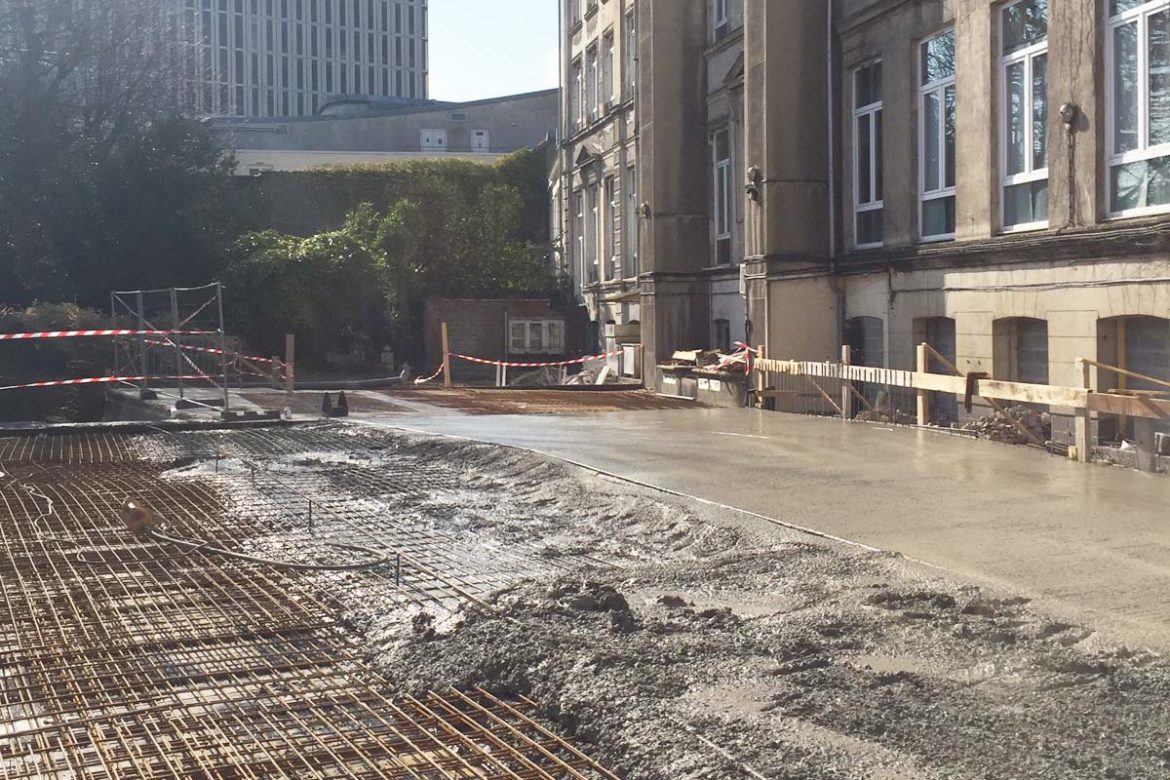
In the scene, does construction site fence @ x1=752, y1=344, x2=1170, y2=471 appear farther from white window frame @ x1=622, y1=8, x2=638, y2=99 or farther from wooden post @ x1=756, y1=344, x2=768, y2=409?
white window frame @ x1=622, y1=8, x2=638, y2=99

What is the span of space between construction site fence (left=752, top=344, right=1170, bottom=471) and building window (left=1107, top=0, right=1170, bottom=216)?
1902 millimetres

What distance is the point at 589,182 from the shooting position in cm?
3700

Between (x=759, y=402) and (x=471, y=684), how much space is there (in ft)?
46.9

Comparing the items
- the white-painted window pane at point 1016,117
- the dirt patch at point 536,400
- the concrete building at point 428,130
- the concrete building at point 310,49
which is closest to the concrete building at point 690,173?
the dirt patch at point 536,400

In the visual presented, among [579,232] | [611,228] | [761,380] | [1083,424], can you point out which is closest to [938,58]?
[761,380]

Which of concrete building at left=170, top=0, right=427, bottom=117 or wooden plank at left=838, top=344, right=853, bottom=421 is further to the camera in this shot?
concrete building at left=170, top=0, right=427, bottom=117

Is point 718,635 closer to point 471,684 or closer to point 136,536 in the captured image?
point 471,684

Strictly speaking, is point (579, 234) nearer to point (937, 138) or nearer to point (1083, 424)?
point (937, 138)

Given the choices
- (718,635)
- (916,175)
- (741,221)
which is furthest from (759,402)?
(718,635)

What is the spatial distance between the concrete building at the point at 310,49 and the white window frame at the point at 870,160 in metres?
84.8

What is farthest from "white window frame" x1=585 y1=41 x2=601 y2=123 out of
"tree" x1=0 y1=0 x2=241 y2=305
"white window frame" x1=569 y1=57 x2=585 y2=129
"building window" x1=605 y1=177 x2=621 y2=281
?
"tree" x1=0 y1=0 x2=241 y2=305

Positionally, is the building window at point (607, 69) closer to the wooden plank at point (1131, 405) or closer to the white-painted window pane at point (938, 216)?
→ the white-painted window pane at point (938, 216)

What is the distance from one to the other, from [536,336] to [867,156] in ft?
63.4

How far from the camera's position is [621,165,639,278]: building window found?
32875 millimetres
